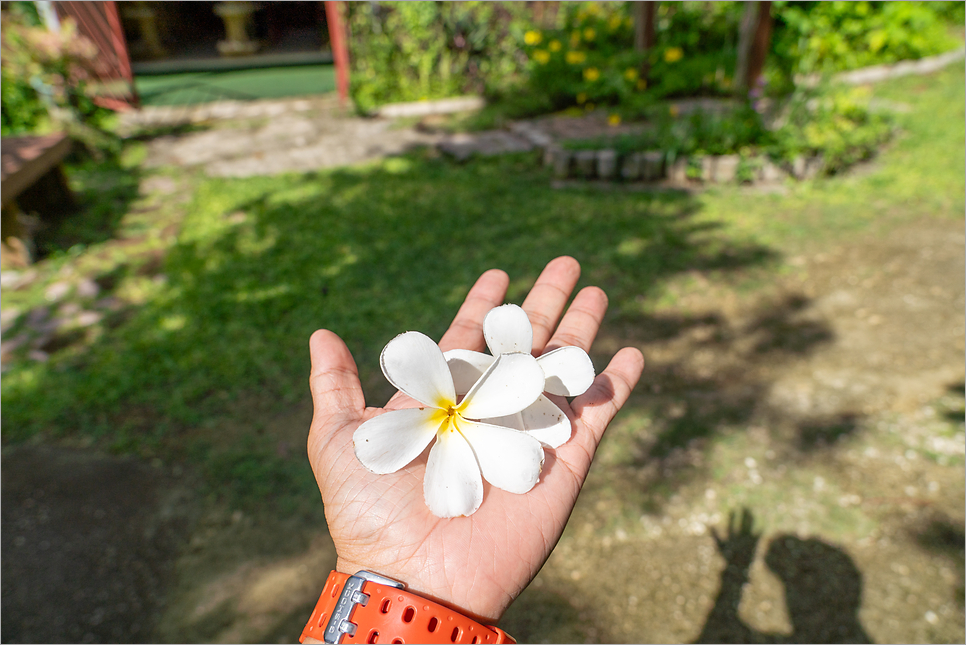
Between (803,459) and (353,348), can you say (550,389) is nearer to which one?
(803,459)

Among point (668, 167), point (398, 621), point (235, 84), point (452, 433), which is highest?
point (235, 84)

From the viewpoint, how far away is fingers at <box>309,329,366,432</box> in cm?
157

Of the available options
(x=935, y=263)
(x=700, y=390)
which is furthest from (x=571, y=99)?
(x=700, y=390)

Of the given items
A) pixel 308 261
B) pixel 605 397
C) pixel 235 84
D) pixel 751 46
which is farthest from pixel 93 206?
pixel 751 46

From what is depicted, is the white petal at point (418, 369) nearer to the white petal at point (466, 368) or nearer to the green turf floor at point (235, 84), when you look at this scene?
the white petal at point (466, 368)

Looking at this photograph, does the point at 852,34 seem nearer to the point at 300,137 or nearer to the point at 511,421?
the point at 300,137

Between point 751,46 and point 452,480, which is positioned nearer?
point 452,480

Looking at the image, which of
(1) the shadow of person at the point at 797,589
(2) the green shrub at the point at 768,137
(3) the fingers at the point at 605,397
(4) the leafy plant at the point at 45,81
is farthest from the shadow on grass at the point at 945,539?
(4) the leafy plant at the point at 45,81

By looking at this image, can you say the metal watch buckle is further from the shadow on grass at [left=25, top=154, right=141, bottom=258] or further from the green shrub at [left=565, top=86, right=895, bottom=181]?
the green shrub at [left=565, top=86, right=895, bottom=181]

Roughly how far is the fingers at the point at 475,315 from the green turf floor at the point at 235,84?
7564 millimetres

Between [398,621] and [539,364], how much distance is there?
648 mm

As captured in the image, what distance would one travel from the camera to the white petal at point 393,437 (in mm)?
1303

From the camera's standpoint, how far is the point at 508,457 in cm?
133

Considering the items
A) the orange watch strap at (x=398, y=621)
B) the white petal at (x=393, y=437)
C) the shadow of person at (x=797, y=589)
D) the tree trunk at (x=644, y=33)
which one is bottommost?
the shadow of person at (x=797, y=589)
